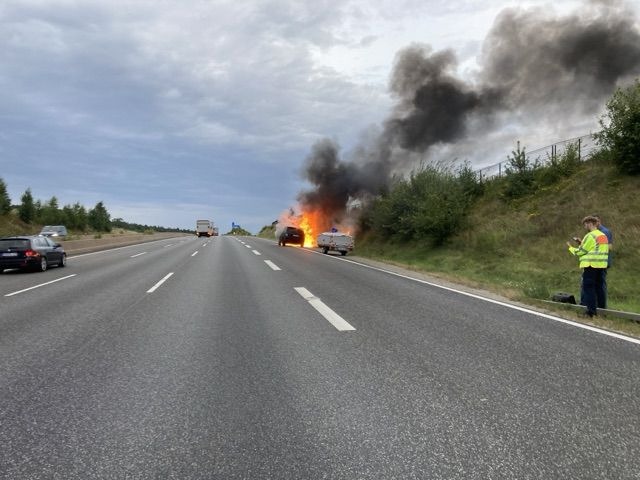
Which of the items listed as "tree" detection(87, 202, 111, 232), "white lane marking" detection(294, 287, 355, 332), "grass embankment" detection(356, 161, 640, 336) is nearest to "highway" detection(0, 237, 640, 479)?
"white lane marking" detection(294, 287, 355, 332)

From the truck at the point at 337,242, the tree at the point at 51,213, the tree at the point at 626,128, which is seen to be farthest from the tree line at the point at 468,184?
the tree at the point at 51,213

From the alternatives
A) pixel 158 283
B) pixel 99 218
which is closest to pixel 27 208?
pixel 99 218

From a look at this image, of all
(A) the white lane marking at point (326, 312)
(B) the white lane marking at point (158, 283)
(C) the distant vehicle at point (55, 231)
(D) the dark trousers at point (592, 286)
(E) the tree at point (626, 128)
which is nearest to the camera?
(A) the white lane marking at point (326, 312)

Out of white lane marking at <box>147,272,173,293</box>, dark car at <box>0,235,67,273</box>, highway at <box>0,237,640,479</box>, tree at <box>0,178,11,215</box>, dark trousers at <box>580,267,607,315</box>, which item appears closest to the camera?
highway at <box>0,237,640,479</box>

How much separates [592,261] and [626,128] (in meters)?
17.3

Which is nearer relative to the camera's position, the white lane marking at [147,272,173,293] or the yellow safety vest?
the yellow safety vest

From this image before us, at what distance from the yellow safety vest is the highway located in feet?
5.25

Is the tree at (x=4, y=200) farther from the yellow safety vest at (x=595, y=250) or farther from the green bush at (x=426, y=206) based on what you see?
the yellow safety vest at (x=595, y=250)

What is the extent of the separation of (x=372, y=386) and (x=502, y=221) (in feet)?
72.3

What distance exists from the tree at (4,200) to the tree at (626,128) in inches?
2466

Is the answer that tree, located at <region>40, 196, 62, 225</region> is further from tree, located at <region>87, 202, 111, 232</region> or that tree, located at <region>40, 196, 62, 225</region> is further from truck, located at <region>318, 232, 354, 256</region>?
truck, located at <region>318, 232, 354, 256</region>

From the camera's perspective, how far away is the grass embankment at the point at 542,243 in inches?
543

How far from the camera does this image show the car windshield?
48.1 feet

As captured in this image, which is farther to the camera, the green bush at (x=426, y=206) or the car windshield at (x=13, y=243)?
the green bush at (x=426, y=206)
